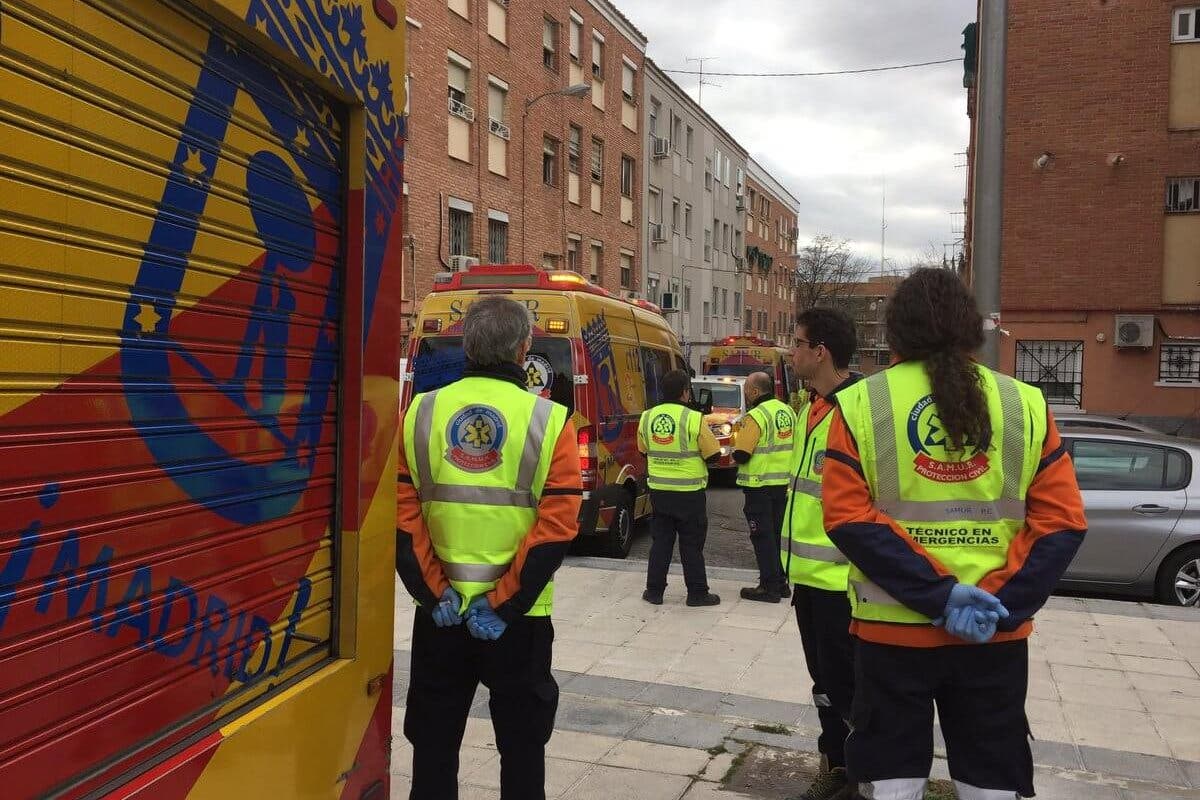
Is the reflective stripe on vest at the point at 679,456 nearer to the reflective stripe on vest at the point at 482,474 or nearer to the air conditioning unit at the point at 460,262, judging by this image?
the reflective stripe on vest at the point at 482,474

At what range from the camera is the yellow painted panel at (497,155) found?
74.4 feet

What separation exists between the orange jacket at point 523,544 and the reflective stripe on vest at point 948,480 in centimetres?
86

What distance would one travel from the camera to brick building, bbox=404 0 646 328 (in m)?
20.0

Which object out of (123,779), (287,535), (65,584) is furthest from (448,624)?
Result: (65,584)

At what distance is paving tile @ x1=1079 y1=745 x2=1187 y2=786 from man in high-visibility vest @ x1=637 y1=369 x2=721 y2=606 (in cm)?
321

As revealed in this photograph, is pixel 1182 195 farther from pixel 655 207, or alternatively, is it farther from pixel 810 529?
pixel 810 529

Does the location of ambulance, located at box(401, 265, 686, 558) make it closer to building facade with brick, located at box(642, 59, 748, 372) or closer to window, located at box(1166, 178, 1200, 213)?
window, located at box(1166, 178, 1200, 213)

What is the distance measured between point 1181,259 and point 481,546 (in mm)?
20876

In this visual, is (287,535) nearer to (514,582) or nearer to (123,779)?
(123,779)

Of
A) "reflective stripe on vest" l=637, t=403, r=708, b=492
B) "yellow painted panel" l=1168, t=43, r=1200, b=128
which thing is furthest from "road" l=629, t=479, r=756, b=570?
"yellow painted panel" l=1168, t=43, r=1200, b=128

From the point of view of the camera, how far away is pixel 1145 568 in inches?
312

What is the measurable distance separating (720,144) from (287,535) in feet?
143

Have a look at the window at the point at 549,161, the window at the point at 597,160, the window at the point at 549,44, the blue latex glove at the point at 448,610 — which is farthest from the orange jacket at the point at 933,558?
the window at the point at 597,160

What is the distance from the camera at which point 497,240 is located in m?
23.5
